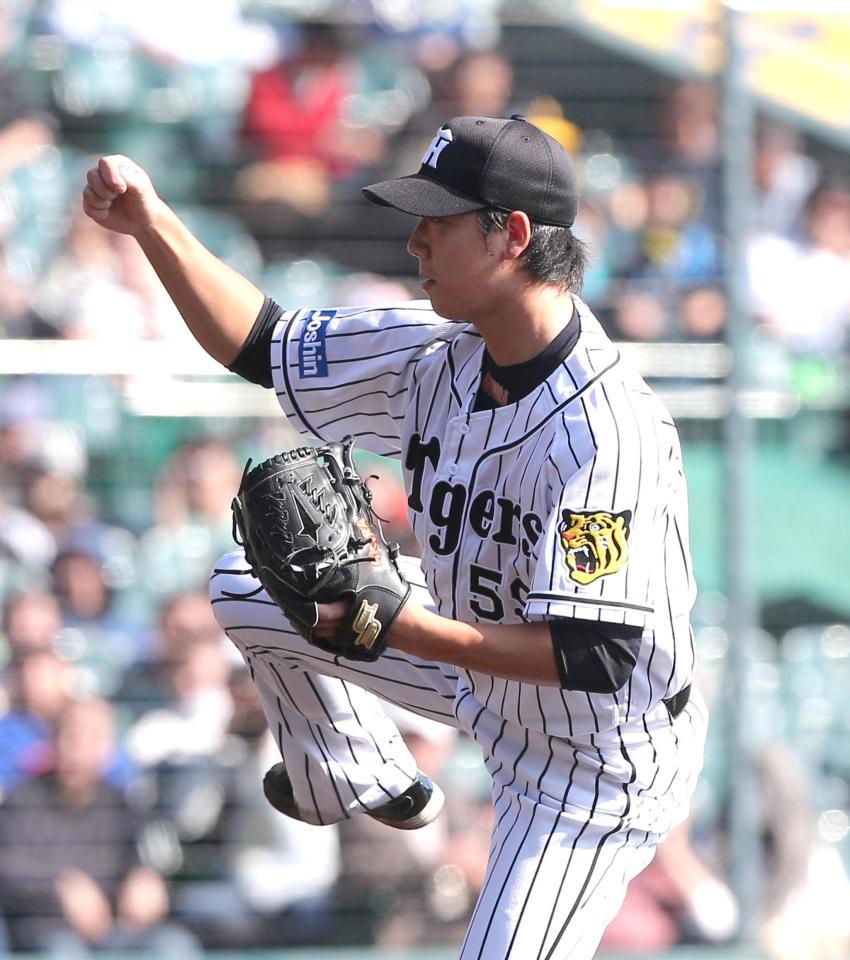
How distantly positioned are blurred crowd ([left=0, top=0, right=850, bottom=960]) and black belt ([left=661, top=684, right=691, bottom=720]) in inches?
90.5

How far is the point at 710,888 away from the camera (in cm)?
540

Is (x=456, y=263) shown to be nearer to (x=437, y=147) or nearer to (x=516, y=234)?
(x=516, y=234)

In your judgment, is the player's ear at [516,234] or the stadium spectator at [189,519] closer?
the player's ear at [516,234]

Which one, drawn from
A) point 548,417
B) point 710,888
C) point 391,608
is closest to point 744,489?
point 710,888

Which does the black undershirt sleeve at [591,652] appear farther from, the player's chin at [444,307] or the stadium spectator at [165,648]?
the stadium spectator at [165,648]

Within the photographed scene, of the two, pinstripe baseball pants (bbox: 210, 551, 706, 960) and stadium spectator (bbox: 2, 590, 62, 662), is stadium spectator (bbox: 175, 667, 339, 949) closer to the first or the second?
stadium spectator (bbox: 2, 590, 62, 662)

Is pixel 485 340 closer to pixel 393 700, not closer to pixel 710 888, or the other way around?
pixel 393 700

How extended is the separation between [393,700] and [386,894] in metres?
2.11

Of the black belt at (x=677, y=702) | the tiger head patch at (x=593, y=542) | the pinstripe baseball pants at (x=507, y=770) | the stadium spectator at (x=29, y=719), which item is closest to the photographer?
the tiger head patch at (x=593, y=542)

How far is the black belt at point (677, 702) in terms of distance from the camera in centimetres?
315

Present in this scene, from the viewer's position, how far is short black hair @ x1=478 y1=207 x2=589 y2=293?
292 centimetres

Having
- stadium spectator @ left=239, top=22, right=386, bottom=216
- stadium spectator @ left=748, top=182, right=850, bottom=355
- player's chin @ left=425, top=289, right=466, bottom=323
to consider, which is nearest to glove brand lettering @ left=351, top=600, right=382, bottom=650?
player's chin @ left=425, top=289, right=466, bottom=323

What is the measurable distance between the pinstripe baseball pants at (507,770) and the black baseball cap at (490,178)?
2.97ft

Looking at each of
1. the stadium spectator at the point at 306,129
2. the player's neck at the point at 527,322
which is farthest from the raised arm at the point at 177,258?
the stadium spectator at the point at 306,129
